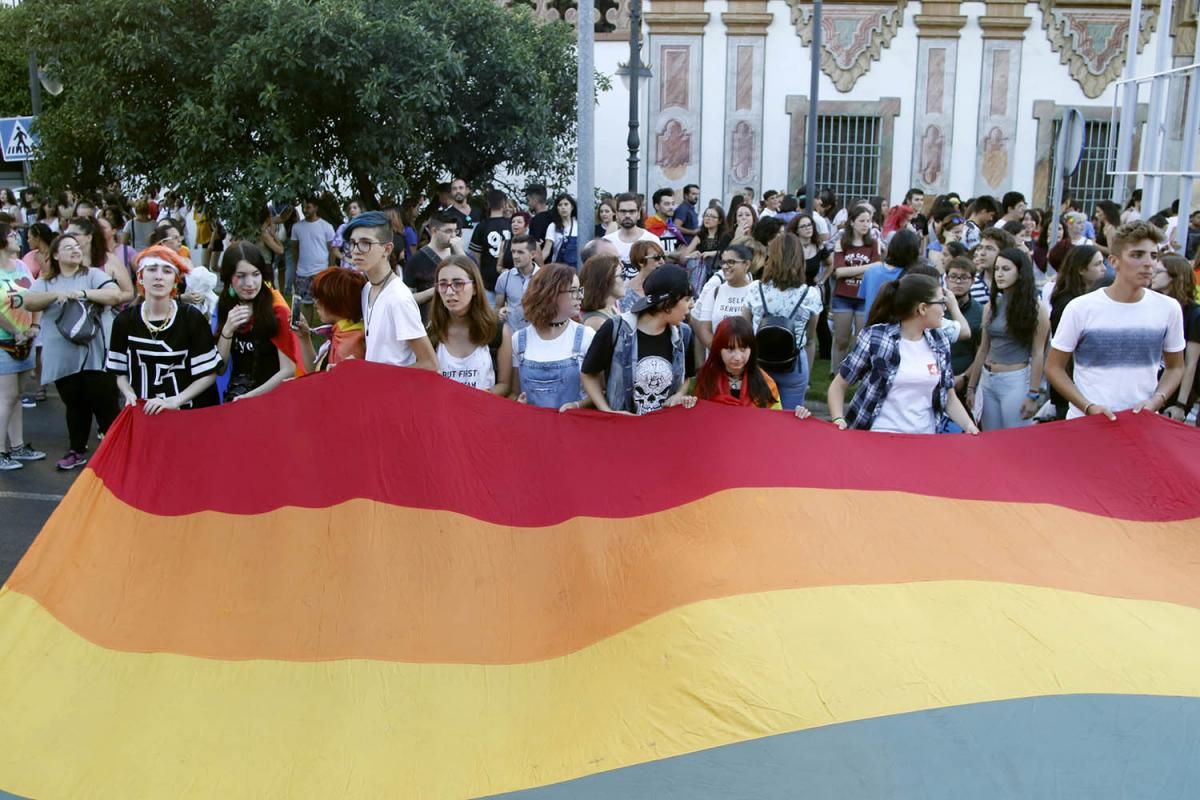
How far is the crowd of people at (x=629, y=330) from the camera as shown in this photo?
571cm

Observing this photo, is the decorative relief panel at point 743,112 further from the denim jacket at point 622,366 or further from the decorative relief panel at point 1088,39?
the denim jacket at point 622,366

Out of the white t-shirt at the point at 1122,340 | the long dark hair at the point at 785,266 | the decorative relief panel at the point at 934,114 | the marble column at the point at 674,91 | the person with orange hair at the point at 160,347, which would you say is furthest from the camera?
the decorative relief panel at the point at 934,114

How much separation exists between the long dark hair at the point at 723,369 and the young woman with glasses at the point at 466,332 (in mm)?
990

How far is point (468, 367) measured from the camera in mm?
6008

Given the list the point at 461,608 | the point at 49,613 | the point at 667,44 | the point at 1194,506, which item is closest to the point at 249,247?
the point at 49,613

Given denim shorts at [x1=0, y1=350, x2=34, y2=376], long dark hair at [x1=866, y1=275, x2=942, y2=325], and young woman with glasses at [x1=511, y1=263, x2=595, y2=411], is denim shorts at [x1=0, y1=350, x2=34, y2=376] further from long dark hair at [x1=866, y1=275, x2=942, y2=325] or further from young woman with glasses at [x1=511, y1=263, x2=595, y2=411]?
long dark hair at [x1=866, y1=275, x2=942, y2=325]

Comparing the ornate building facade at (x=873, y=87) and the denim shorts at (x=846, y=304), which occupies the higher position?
the ornate building facade at (x=873, y=87)

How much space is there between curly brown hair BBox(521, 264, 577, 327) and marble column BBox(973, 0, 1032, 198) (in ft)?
61.5

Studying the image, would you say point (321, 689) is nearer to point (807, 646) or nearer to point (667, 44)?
point (807, 646)

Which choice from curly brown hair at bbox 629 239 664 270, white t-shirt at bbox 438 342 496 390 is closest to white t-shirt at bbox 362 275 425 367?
white t-shirt at bbox 438 342 496 390

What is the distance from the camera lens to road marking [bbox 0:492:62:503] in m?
8.32

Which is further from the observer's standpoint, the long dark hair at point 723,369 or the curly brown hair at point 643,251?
the curly brown hair at point 643,251

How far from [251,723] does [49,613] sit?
3.91ft

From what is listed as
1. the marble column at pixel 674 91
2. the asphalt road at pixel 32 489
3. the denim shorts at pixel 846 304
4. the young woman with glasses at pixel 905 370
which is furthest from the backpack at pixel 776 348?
the marble column at pixel 674 91
